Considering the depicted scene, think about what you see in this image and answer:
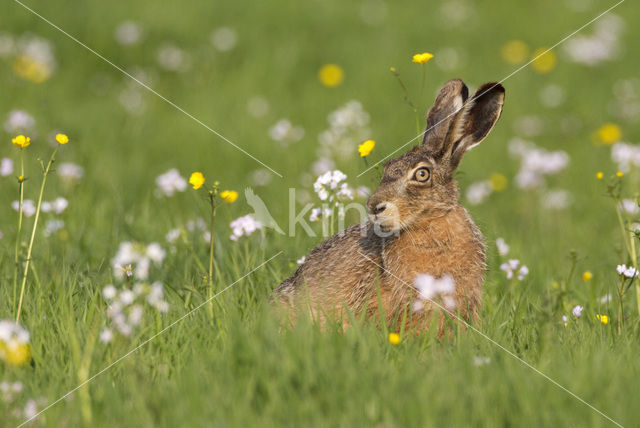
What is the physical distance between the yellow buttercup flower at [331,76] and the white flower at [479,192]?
9.74ft

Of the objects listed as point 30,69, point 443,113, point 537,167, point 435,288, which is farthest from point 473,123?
point 30,69

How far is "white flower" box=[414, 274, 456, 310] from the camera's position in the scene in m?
4.14

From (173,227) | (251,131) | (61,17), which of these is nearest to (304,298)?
(173,227)

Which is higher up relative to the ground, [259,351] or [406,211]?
[406,211]

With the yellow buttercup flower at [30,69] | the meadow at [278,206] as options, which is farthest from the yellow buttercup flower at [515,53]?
the yellow buttercup flower at [30,69]

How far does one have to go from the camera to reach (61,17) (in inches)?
419

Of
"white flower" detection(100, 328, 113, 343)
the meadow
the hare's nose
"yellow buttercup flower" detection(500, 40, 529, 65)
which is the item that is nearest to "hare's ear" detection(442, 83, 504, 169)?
the meadow

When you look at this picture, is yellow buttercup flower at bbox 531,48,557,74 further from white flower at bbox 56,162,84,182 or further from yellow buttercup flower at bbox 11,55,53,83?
white flower at bbox 56,162,84,182

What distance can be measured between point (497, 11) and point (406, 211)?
10.6m

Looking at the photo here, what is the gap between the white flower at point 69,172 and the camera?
6891mm

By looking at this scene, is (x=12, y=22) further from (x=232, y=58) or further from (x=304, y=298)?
(x=304, y=298)

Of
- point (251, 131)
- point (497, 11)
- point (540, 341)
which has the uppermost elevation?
point (497, 11)

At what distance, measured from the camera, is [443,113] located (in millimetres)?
4875

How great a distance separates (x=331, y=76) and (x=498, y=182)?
298 cm
